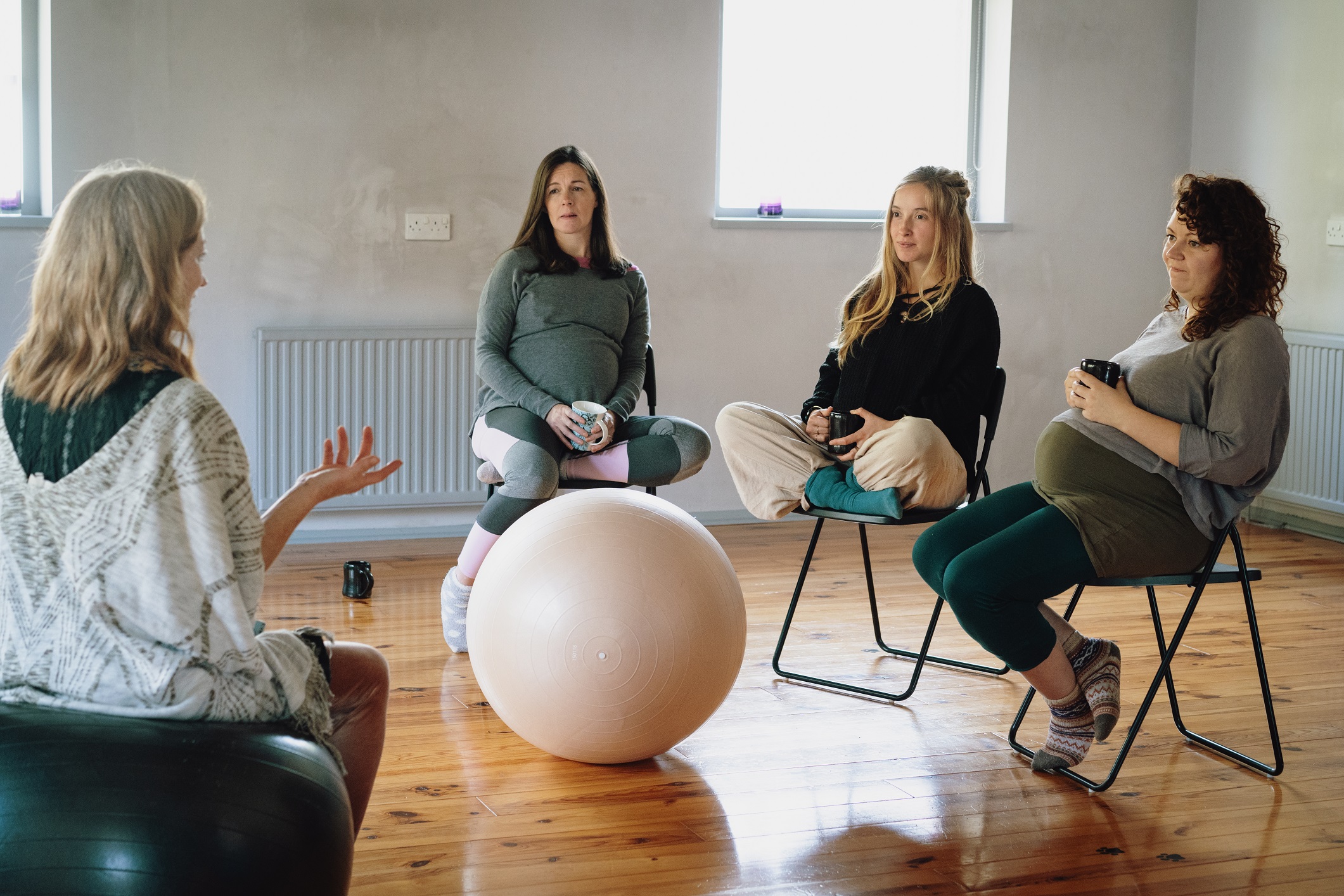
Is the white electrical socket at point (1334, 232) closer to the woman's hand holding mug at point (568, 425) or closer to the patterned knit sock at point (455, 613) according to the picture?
the woman's hand holding mug at point (568, 425)

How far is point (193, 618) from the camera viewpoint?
1.36 metres

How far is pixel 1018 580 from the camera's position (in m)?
2.24

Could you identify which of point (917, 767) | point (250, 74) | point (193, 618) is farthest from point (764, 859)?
point (250, 74)

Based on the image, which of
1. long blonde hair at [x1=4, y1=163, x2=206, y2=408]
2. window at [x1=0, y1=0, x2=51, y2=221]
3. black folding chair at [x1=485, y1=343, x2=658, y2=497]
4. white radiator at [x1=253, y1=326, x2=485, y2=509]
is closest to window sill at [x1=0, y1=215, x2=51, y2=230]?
window at [x1=0, y1=0, x2=51, y2=221]

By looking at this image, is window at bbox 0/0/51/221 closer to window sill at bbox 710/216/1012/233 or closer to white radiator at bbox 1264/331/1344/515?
window sill at bbox 710/216/1012/233

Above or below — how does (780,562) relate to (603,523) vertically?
below

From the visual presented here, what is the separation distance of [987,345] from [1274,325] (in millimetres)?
698

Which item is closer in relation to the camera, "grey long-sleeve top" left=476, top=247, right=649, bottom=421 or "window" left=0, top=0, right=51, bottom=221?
"grey long-sleeve top" left=476, top=247, right=649, bottom=421

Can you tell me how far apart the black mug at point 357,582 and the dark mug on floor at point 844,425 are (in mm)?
1581

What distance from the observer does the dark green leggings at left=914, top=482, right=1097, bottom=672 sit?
2250 millimetres

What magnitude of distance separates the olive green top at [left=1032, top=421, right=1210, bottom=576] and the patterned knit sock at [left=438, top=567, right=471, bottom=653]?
5.06 ft

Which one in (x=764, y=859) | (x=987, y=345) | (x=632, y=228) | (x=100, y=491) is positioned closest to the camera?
(x=100, y=491)

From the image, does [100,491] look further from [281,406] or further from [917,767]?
[281,406]

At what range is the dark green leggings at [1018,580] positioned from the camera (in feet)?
7.38
